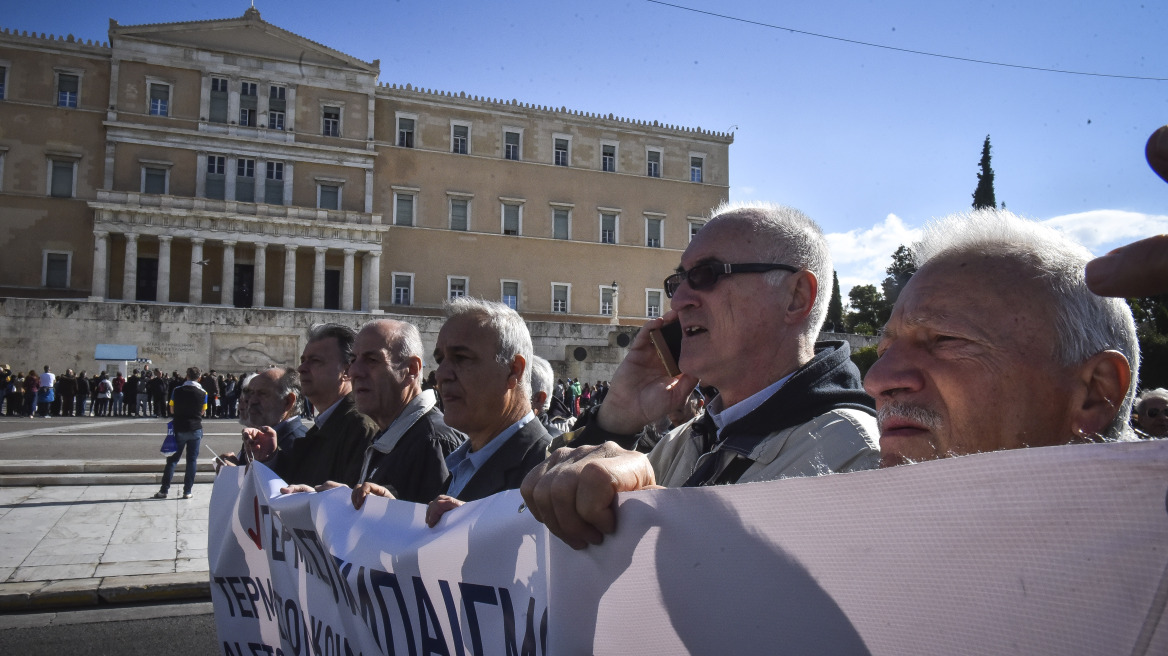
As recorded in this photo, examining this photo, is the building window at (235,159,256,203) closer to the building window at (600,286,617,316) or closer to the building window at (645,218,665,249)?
the building window at (600,286,617,316)

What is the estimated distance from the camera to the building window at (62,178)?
34625mm

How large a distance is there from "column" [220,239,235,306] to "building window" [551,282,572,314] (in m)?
15.6

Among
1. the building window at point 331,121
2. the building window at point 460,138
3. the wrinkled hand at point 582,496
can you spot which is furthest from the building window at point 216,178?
the wrinkled hand at point 582,496

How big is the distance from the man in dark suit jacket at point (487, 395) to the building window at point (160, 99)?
38.9 meters

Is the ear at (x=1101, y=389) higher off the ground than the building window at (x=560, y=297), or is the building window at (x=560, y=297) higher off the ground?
the building window at (x=560, y=297)

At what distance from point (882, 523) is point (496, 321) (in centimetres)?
232

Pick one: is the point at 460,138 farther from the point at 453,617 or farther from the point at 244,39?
the point at 453,617

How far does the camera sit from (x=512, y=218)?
4159 centimetres

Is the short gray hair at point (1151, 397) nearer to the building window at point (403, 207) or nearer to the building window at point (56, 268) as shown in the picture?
the building window at point (403, 207)

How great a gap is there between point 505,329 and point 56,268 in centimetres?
3851

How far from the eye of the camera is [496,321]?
120 inches

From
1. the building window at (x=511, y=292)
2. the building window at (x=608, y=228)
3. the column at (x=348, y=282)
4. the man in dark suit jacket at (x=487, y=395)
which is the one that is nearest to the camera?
the man in dark suit jacket at (x=487, y=395)

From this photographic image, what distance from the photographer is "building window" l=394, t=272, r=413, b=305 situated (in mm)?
Result: 38594

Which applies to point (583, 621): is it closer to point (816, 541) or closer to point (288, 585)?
point (816, 541)
